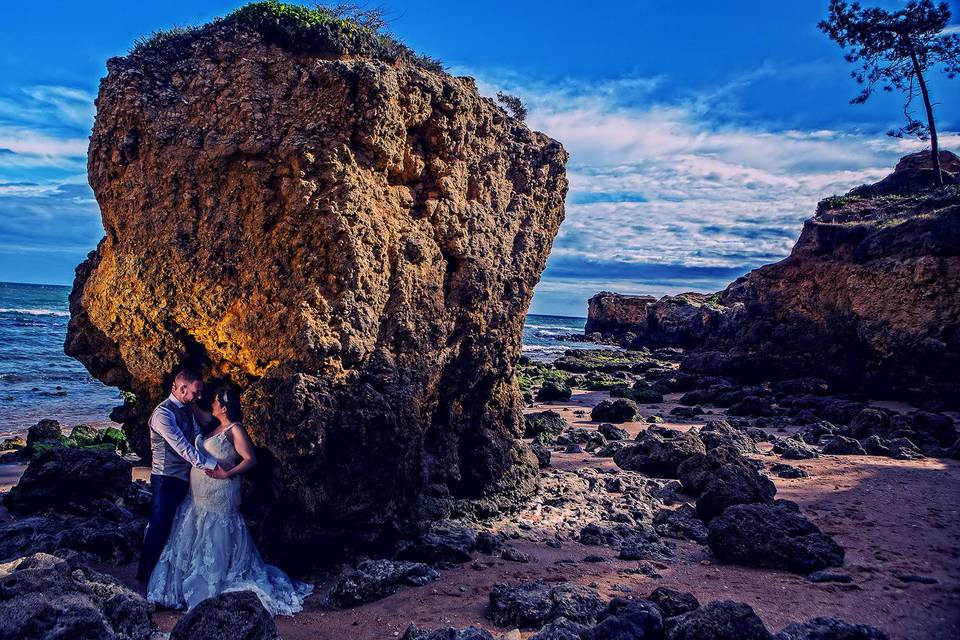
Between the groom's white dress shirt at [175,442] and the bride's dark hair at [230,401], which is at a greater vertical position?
the bride's dark hair at [230,401]

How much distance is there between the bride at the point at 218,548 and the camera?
5762mm

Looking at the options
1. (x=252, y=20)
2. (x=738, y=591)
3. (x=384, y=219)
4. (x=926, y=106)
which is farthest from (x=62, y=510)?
(x=926, y=106)

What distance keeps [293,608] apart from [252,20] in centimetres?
621

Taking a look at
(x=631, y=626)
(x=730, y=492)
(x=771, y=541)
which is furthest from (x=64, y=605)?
(x=730, y=492)

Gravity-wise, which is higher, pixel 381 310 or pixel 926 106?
pixel 926 106

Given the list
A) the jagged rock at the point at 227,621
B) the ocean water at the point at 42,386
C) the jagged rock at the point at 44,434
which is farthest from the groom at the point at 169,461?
the ocean water at the point at 42,386

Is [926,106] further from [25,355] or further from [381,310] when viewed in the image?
[25,355]

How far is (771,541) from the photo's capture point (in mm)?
6703

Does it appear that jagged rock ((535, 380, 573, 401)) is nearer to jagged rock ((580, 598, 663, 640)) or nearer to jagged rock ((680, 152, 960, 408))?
jagged rock ((680, 152, 960, 408))

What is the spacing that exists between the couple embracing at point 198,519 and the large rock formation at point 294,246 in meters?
0.40

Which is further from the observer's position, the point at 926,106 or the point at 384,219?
the point at 926,106

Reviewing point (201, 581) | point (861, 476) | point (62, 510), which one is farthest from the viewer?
point (861, 476)

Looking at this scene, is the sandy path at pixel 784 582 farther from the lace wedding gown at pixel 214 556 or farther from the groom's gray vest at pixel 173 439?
the groom's gray vest at pixel 173 439

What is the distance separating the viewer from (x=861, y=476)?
1048 centimetres
